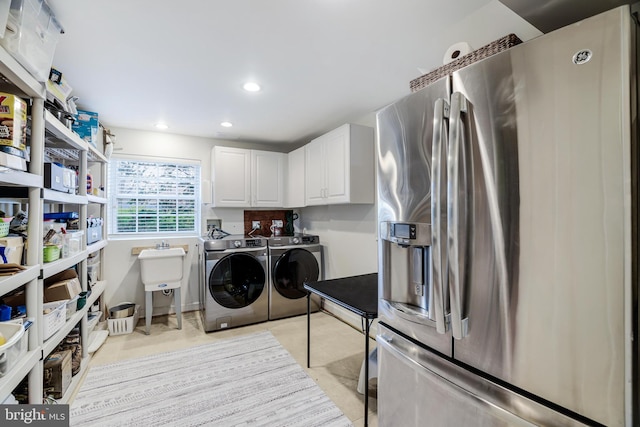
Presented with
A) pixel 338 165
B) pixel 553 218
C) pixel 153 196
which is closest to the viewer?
pixel 553 218

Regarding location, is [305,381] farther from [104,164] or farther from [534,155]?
[104,164]

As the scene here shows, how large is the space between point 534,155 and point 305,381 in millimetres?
2179

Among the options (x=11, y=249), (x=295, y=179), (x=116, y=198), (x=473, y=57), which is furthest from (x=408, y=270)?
(x=116, y=198)

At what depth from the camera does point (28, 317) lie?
1.42 m

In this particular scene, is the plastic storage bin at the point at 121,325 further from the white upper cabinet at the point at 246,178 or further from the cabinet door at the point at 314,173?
the cabinet door at the point at 314,173

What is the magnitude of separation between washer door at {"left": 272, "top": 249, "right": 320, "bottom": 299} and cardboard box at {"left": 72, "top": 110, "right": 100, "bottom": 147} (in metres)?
2.24

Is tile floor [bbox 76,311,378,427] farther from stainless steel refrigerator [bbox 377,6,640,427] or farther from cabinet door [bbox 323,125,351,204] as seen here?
cabinet door [bbox 323,125,351,204]

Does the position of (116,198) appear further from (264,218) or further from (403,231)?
(403,231)

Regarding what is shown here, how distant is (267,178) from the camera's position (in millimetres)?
3980

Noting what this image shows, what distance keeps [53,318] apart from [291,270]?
2.30 m

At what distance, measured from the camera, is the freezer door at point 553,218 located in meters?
0.68

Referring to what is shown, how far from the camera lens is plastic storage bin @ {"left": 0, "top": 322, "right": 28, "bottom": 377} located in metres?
1.15

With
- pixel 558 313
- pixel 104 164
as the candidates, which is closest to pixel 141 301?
pixel 104 164

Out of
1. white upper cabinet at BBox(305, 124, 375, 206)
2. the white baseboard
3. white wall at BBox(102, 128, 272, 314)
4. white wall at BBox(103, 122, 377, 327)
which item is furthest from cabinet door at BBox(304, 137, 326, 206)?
the white baseboard
